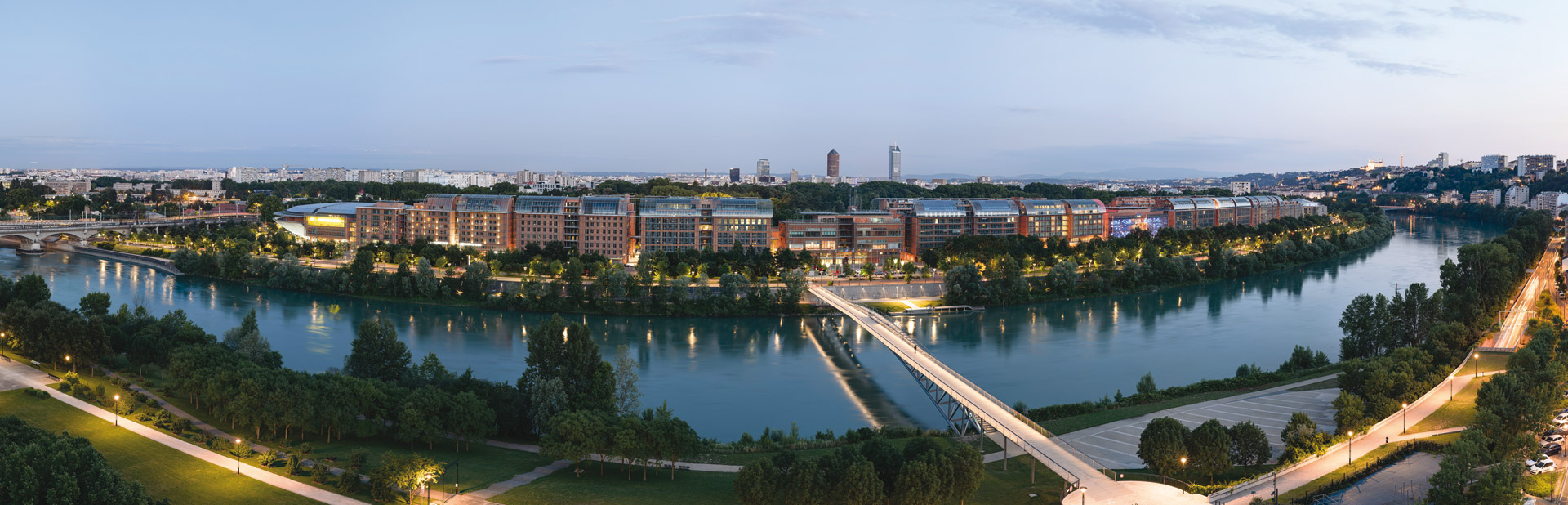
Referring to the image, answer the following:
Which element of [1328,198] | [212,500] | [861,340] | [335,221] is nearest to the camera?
[212,500]

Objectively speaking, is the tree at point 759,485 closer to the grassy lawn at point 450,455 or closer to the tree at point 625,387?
the grassy lawn at point 450,455

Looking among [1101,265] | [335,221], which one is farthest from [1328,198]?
[335,221]

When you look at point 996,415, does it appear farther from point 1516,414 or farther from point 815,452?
point 1516,414

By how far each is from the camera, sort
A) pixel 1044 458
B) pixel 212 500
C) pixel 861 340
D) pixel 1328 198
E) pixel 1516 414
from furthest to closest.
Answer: pixel 1328 198, pixel 861 340, pixel 1516 414, pixel 1044 458, pixel 212 500

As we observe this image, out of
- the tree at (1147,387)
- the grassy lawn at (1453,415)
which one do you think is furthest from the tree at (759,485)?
the grassy lawn at (1453,415)

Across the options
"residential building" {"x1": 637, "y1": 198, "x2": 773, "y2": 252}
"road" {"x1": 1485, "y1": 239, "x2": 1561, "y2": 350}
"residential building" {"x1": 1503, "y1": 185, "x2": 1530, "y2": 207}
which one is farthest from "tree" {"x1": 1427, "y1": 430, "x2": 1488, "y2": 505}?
"residential building" {"x1": 1503, "y1": 185, "x2": 1530, "y2": 207}
